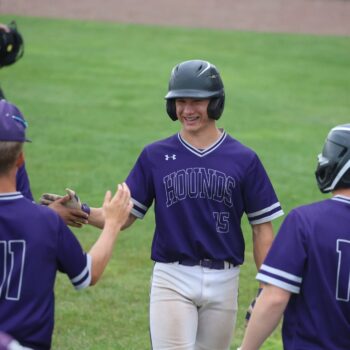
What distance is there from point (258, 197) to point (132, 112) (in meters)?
14.0

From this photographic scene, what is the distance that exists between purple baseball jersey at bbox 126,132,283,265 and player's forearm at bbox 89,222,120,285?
924mm

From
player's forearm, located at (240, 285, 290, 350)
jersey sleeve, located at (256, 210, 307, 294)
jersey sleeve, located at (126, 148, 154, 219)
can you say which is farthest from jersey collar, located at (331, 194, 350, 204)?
jersey sleeve, located at (126, 148, 154, 219)

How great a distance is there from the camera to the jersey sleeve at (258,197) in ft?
17.3

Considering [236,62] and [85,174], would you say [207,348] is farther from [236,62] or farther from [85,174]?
[236,62]

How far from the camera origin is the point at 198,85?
17.2ft

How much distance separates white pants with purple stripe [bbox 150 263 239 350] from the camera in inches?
204

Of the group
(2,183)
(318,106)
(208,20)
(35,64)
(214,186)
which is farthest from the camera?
(208,20)

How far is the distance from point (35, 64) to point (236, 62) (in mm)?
5959

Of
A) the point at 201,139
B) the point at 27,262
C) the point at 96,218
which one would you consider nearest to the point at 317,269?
the point at 27,262

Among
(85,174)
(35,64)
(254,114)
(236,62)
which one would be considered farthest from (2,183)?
(236,62)

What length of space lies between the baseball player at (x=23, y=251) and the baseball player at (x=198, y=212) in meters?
1.26

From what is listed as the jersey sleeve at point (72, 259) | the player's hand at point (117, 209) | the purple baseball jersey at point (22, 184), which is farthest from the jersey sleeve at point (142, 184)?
the jersey sleeve at point (72, 259)

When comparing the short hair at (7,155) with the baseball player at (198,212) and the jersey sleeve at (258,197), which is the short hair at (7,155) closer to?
the baseball player at (198,212)

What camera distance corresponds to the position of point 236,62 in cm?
2666
